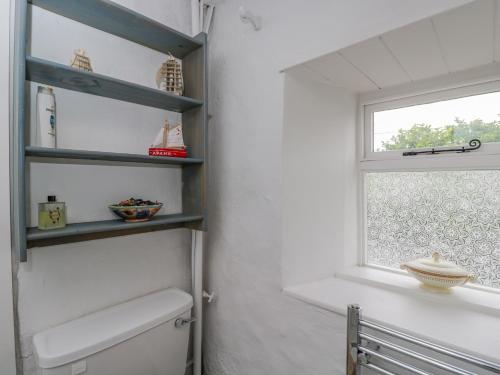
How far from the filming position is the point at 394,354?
2.63ft

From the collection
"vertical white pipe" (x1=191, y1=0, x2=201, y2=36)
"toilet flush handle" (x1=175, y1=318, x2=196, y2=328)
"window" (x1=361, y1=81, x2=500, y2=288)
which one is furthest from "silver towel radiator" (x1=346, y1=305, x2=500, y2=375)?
"vertical white pipe" (x1=191, y1=0, x2=201, y2=36)

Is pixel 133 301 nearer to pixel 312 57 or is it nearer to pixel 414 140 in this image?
pixel 312 57

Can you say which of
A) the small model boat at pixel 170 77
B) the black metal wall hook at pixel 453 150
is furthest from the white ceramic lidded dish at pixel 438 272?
the small model boat at pixel 170 77

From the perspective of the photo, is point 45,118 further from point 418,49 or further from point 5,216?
point 418,49

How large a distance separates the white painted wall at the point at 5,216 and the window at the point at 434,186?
1350 mm

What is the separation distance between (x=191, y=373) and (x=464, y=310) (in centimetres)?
122

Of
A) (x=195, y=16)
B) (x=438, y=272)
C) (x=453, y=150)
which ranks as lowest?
Result: (x=438, y=272)

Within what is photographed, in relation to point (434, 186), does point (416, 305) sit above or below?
below

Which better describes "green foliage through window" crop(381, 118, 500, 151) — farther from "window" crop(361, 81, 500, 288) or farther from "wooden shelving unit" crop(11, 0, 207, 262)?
"wooden shelving unit" crop(11, 0, 207, 262)

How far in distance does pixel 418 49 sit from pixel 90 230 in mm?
1171

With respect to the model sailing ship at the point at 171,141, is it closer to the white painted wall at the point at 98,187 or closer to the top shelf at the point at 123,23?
the white painted wall at the point at 98,187

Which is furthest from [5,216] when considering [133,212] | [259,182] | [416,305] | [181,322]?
[416,305]

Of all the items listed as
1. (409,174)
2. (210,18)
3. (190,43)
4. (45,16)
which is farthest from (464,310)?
(45,16)

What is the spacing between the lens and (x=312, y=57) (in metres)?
0.94
